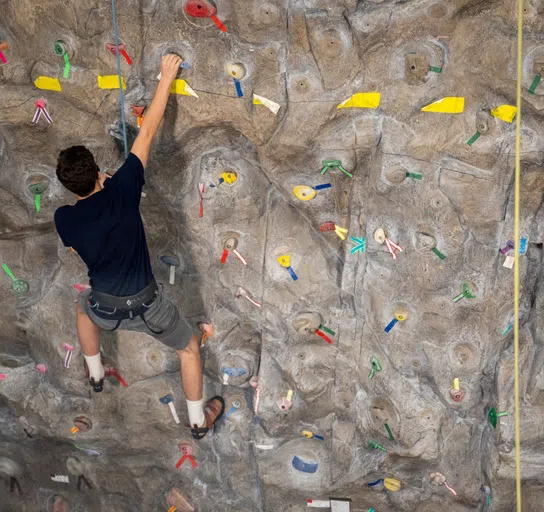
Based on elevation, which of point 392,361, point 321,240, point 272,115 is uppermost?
A: point 272,115

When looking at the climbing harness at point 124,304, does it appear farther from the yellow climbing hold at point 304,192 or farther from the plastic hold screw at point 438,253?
the plastic hold screw at point 438,253

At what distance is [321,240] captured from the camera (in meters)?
4.03

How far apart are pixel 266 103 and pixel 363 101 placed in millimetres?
469

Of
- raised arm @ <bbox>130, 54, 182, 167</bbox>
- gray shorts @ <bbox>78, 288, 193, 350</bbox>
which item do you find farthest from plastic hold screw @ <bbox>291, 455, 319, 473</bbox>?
raised arm @ <bbox>130, 54, 182, 167</bbox>

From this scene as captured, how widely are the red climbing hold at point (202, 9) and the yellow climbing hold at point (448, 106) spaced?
1.07 m

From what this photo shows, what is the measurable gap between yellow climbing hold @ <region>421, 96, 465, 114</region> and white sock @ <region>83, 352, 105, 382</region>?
6.95 ft

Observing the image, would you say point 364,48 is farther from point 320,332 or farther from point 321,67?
point 320,332

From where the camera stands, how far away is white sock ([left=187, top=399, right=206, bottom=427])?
393 centimetres

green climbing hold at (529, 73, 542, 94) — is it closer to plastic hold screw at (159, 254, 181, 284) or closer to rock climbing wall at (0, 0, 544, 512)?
rock climbing wall at (0, 0, 544, 512)

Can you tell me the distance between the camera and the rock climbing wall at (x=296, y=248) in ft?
11.4

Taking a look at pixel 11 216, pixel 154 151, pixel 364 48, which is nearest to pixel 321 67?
pixel 364 48

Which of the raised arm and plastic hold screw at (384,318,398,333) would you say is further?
plastic hold screw at (384,318,398,333)

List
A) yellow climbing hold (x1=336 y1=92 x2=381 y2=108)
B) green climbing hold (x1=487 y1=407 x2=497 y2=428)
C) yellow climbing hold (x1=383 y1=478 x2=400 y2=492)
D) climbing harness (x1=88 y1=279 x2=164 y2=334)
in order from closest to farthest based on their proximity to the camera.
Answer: climbing harness (x1=88 y1=279 x2=164 y2=334) → yellow climbing hold (x1=336 y1=92 x2=381 y2=108) → green climbing hold (x1=487 y1=407 x2=497 y2=428) → yellow climbing hold (x1=383 y1=478 x2=400 y2=492)

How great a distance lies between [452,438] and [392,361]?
0.56 m
